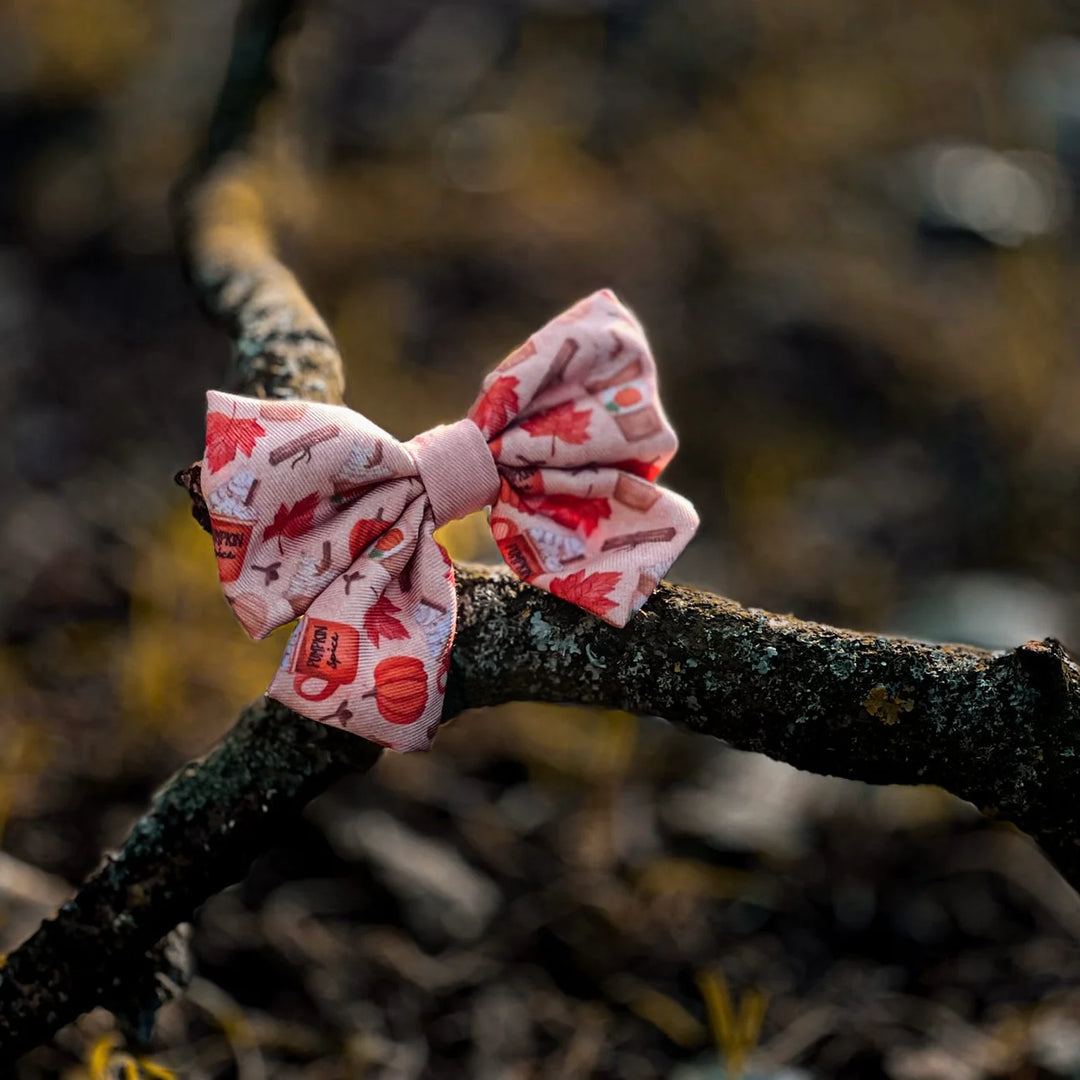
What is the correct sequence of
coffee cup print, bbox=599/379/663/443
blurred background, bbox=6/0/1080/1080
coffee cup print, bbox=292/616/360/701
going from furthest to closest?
blurred background, bbox=6/0/1080/1080 < coffee cup print, bbox=599/379/663/443 < coffee cup print, bbox=292/616/360/701

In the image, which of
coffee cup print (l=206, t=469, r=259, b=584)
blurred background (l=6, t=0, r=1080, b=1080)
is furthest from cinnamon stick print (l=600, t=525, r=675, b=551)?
blurred background (l=6, t=0, r=1080, b=1080)

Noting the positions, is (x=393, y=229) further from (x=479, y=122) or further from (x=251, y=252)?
(x=251, y=252)

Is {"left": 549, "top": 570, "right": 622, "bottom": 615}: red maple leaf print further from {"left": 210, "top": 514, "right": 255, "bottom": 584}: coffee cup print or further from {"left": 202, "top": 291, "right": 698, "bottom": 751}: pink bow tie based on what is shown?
{"left": 210, "top": 514, "right": 255, "bottom": 584}: coffee cup print

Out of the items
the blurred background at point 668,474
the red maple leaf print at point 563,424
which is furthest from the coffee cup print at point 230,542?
the blurred background at point 668,474

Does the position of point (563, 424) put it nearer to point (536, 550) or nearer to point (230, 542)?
point (536, 550)

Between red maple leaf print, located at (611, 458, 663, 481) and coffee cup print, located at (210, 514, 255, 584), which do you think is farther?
red maple leaf print, located at (611, 458, 663, 481)

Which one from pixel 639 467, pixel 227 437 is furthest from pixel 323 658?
pixel 639 467

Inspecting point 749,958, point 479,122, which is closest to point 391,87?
point 479,122
